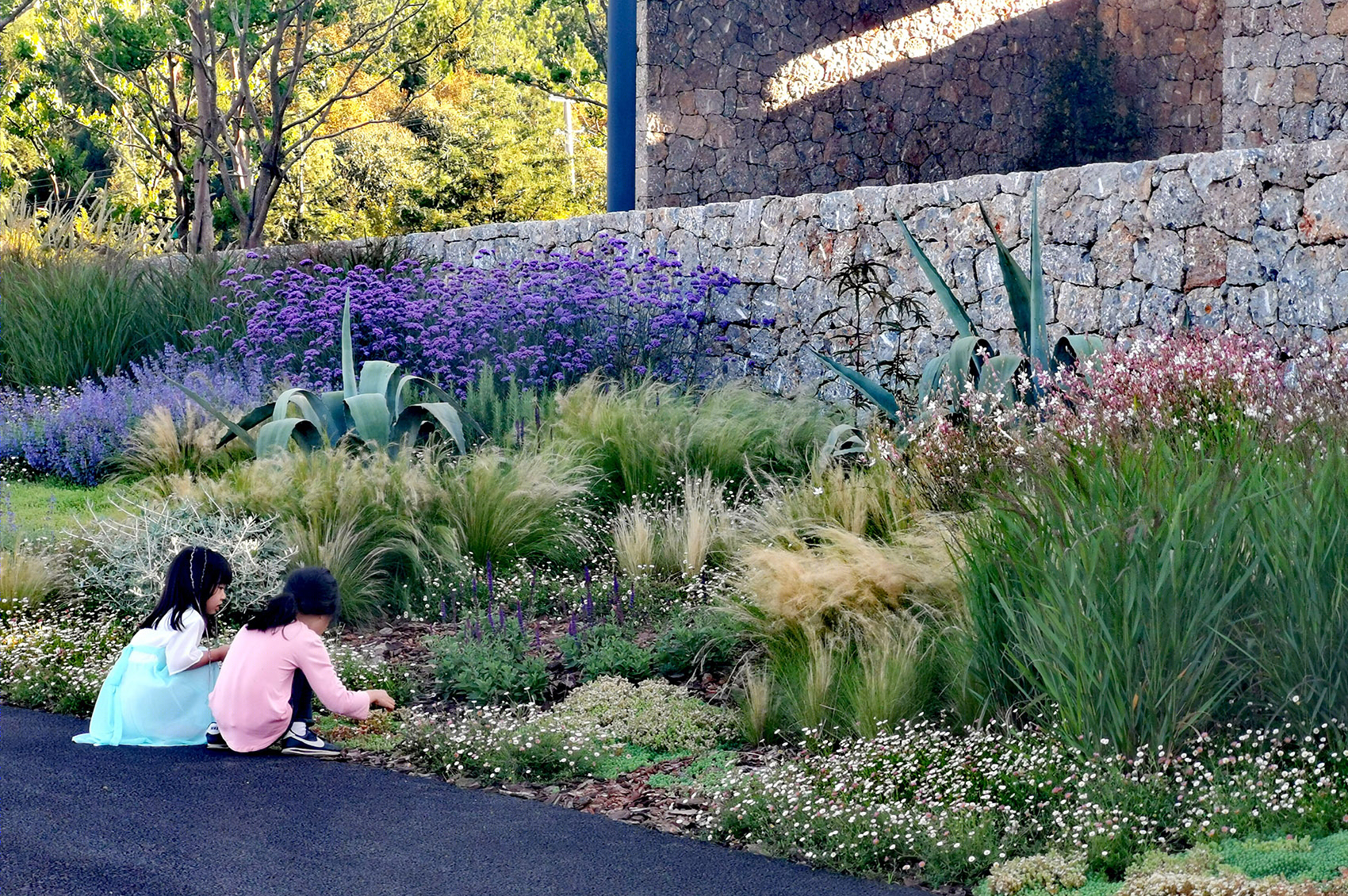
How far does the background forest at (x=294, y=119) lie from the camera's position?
59.7 ft

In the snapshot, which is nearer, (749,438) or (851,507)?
(851,507)

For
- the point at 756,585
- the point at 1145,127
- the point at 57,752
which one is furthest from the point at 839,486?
the point at 1145,127

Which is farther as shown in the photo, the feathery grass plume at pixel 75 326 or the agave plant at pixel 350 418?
the feathery grass plume at pixel 75 326

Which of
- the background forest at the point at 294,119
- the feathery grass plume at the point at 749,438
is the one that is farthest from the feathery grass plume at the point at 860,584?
the background forest at the point at 294,119

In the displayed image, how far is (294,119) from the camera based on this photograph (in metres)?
25.9

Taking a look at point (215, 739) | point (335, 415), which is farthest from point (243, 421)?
point (215, 739)

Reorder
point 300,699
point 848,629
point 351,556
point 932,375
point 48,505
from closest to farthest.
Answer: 1. point 300,699
2. point 848,629
3. point 351,556
4. point 932,375
5. point 48,505

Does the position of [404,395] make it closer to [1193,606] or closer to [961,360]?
[961,360]

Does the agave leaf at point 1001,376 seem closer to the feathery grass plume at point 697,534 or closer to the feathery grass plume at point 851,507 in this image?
the feathery grass plume at point 851,507

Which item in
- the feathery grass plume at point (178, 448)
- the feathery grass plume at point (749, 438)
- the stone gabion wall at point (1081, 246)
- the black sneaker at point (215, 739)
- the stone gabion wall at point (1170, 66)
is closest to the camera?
the black sneaker at point (215, 739)

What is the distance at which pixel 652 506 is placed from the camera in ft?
24.3

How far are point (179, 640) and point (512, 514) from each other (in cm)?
218

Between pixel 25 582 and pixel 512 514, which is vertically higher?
pixel 512 514

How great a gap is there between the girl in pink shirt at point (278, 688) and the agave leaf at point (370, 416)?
2.81 metres
